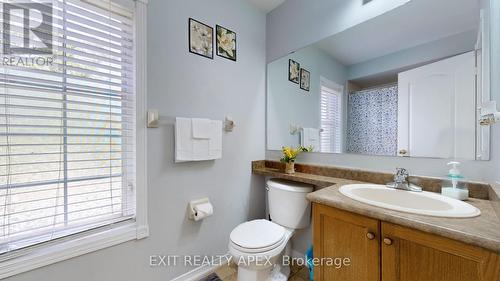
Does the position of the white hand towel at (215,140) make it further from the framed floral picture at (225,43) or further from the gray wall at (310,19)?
the gray wall at (310,19)

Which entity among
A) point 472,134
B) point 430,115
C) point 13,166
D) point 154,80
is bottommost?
point 13,166

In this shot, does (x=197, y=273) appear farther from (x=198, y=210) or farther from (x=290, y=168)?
(x=290, y=168)

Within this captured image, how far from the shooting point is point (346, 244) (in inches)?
37.7

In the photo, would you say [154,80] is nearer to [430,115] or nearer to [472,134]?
[430,115]

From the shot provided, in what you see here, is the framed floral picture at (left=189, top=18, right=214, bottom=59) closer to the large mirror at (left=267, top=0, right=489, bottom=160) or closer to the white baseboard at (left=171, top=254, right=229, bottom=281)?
the large mirror at (left=267, top=0, right=489, bottom=160)

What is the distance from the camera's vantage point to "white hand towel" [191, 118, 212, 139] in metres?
1.47

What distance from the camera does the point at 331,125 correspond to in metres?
1.59

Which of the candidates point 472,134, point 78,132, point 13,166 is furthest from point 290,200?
point 13,166

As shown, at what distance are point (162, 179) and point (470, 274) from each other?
1533 mm

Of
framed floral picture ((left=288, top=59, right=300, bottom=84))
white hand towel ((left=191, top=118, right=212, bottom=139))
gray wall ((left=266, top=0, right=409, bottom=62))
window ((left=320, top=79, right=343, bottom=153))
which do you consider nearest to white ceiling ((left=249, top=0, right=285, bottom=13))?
gray wall ((left=266, top=0, right=409, bottom=62))

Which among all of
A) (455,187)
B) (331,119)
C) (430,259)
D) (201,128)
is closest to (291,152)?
(331,119)

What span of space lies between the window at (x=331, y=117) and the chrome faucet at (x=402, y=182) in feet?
1.41

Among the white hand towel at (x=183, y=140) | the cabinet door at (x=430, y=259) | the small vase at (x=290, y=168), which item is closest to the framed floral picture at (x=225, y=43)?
the white hand towel at (x=183, y=140)

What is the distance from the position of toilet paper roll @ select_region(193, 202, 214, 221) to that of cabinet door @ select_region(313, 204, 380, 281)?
0.80 metres
